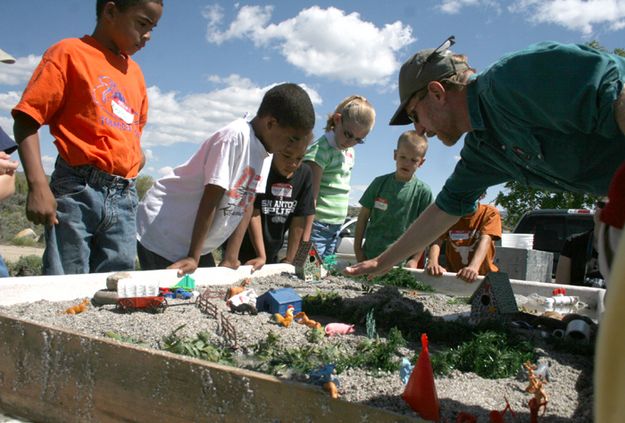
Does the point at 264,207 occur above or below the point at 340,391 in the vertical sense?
above

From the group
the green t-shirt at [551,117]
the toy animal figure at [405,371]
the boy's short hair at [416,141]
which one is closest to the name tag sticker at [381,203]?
the boy's short hair at [416,141]

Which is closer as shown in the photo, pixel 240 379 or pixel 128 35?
pixel 240 379

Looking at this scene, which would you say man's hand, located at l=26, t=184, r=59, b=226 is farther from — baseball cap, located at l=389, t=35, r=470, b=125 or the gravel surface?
baseball cap, located at l=389, t=35, r=470, b=125

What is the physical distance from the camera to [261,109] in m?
3.84

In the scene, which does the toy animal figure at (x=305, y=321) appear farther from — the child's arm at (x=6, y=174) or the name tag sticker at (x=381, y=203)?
the name tag sticker at (x=381, y=203)

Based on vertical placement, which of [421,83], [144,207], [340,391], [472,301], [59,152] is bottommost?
[340,391]

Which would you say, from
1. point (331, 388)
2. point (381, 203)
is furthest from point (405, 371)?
point (381, 203)

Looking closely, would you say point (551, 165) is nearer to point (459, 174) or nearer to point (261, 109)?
point (459, 174)

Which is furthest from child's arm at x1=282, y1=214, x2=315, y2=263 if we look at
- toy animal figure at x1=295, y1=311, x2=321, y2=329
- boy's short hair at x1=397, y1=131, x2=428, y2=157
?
toy animal figure at x1=295, y1=311, x2=321, y2=329

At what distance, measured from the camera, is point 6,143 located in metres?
2.82

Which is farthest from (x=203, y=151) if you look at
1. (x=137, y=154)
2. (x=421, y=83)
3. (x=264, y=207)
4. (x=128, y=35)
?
(x=421, y=83)

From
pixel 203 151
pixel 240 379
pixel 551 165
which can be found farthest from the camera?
pixel 203 151

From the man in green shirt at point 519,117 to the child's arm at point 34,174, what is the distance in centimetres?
188

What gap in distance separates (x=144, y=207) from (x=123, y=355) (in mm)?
2151
